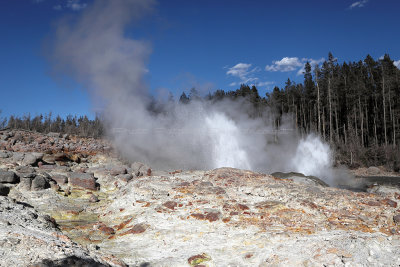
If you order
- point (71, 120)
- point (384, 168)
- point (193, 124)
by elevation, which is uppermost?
point (71, 120)

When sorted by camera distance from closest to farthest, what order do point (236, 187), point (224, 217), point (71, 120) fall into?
1. point (224, 217)
2. point (236, 187)
3. point (71, 120)

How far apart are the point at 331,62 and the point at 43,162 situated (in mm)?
36523

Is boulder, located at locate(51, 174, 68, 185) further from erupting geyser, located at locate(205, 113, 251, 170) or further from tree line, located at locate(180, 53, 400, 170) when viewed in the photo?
tree line, located at locate(180, 53, 400, 170)

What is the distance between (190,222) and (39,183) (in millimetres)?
4761

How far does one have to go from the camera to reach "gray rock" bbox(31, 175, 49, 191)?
7.52 meters

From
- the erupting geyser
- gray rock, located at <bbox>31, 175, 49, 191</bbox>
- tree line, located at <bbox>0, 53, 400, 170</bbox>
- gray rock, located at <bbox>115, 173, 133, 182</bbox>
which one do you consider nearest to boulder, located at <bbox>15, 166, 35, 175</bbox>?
gray rock, located at <bbox>31, 175, 49, 191</bbox>

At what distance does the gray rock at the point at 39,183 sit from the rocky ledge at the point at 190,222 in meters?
0.03

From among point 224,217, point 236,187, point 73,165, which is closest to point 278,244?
point 224,217

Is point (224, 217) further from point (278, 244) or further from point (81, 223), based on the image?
point (81, 223)

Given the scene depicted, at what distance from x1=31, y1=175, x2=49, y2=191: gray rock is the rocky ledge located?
3 cm

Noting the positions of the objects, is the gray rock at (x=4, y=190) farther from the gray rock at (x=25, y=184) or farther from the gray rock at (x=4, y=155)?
the gray rock at (x=4, y=155)

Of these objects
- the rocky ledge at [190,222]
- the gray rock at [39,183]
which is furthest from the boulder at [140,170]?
the gray rock at [39,183]

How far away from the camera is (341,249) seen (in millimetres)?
3676

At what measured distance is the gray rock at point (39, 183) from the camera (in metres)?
7.52
